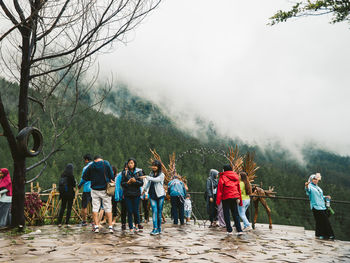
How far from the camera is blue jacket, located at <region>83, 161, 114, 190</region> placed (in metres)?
7.56

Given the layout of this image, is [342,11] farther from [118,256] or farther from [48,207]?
[48,207]

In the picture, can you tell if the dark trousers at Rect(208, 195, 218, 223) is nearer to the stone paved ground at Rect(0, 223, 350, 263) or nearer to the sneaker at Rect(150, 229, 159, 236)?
the stone paved ground at Rect(0, 223, 350, 263)

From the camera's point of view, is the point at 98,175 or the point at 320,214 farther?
the point at 320,214

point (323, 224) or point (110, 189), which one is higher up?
point (110, 189)

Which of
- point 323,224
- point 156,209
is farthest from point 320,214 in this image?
point 156,209

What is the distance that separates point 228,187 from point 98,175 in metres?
3.13

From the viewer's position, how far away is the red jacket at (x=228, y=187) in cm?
782

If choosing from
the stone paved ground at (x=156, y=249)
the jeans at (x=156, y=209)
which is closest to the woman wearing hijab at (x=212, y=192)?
the stone paved ground at (x=156, y=249)

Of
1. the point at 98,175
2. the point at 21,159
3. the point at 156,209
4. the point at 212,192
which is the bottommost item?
the point at 156,209

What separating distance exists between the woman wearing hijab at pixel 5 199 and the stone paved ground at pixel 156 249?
133cm

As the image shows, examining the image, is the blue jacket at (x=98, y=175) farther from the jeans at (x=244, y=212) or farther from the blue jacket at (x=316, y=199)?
the blue jacket at (x=316, y=199)

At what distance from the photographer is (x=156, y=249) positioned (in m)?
5.76

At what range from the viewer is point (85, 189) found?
29.6ft

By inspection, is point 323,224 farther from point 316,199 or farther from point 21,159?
point 21,159
